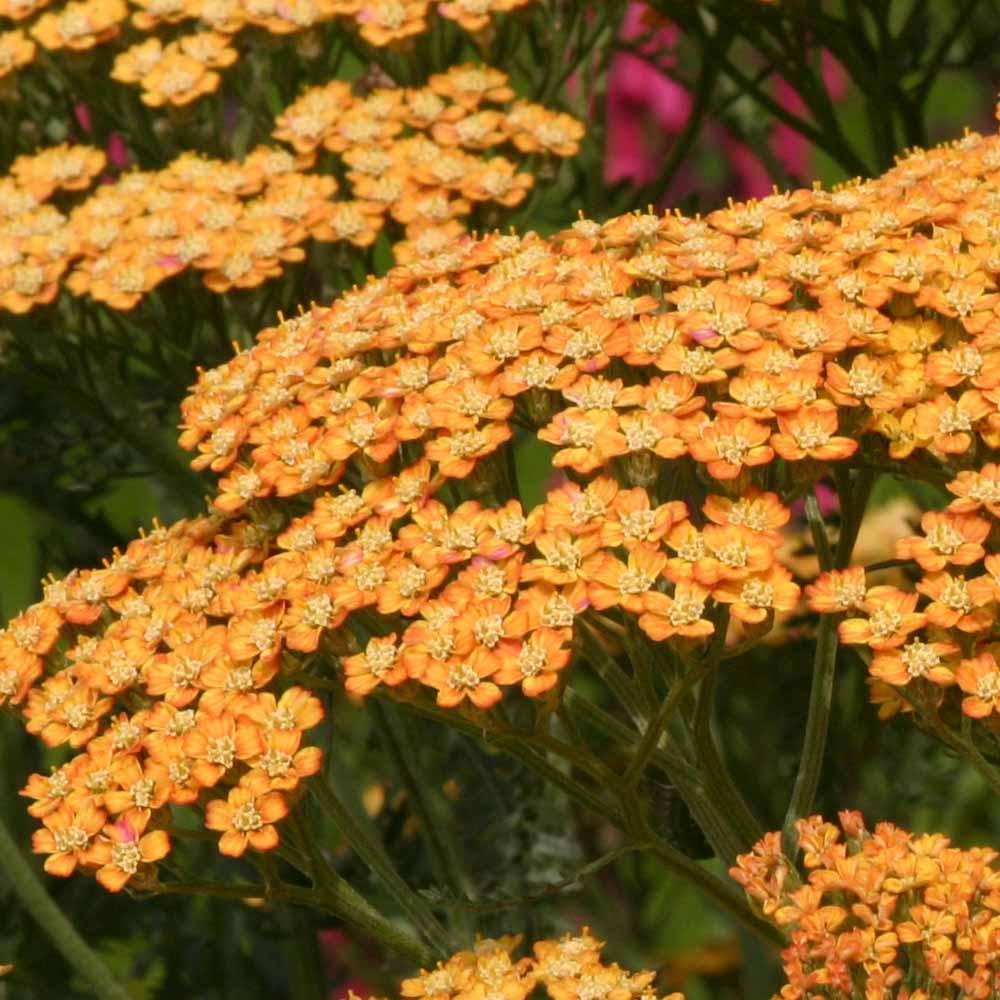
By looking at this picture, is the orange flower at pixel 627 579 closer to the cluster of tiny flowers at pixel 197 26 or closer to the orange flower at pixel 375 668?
the orange flower at pixel 375 668

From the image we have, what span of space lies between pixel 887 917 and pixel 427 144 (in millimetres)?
1285

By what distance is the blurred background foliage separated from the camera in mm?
2664

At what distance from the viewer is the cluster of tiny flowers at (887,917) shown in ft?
4.91

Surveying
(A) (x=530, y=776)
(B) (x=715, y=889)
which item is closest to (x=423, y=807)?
(A) (x=530, y=776)

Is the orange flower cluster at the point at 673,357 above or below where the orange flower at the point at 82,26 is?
below

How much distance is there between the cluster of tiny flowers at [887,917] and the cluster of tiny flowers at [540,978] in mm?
133

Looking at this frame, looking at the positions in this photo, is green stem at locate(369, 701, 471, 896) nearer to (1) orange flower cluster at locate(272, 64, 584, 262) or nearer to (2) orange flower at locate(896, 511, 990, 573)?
(1) orange flower cluster at locate(272, 64, 584, 262)

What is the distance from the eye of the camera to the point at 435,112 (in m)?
2.55

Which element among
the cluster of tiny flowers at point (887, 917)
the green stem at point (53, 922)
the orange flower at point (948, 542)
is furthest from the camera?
the green stem at point (53, 922)

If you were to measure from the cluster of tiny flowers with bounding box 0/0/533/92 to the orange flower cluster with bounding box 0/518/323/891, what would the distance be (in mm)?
951

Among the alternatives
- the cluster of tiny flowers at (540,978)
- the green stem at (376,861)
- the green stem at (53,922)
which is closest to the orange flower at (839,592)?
the cluster of tiny flowers at (540,978)

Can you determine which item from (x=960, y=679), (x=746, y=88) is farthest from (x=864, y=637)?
(x=746, y=88)

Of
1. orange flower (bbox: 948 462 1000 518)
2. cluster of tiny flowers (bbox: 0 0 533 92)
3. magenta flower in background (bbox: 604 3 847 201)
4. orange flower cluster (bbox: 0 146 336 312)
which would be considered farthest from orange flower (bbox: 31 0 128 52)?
magenta flower in background (bbox: 604 3 847 201)

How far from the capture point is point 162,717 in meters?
1.70
